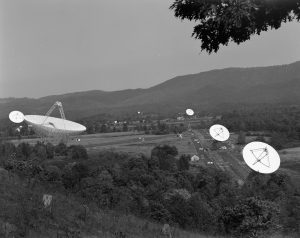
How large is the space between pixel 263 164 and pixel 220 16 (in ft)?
169

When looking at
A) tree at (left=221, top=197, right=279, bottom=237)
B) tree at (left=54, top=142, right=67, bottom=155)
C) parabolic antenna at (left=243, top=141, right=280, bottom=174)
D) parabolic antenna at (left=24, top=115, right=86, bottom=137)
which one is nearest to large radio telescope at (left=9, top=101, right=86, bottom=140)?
parabolic antenna at (left=24, top=115, right=86, bottom=137)

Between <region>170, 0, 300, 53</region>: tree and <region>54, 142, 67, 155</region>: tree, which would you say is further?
<region>54, 142, 67, 155</region>: tree

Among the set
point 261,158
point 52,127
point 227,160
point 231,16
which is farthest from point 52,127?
point 231,16

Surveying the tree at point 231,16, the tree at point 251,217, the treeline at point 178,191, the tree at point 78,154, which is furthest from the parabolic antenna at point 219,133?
the tree at point 231,16

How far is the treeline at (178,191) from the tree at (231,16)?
70.6 ft

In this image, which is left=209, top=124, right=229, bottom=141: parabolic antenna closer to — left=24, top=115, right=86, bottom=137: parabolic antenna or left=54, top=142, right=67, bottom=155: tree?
left=24, top=115, right=86, bottom=137: parabolic antenna

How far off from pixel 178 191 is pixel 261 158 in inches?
668

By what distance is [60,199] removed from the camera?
24.4 metres

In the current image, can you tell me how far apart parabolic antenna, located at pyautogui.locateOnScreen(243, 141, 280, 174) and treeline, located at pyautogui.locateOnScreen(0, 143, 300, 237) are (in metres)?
5.38

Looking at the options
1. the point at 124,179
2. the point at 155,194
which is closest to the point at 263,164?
the point at 155,194

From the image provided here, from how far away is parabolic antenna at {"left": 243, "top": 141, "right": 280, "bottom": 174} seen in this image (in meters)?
61.7

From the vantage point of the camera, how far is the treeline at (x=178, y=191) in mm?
44216

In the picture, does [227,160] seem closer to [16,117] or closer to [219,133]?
[219,133]

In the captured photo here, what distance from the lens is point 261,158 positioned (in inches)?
2515
